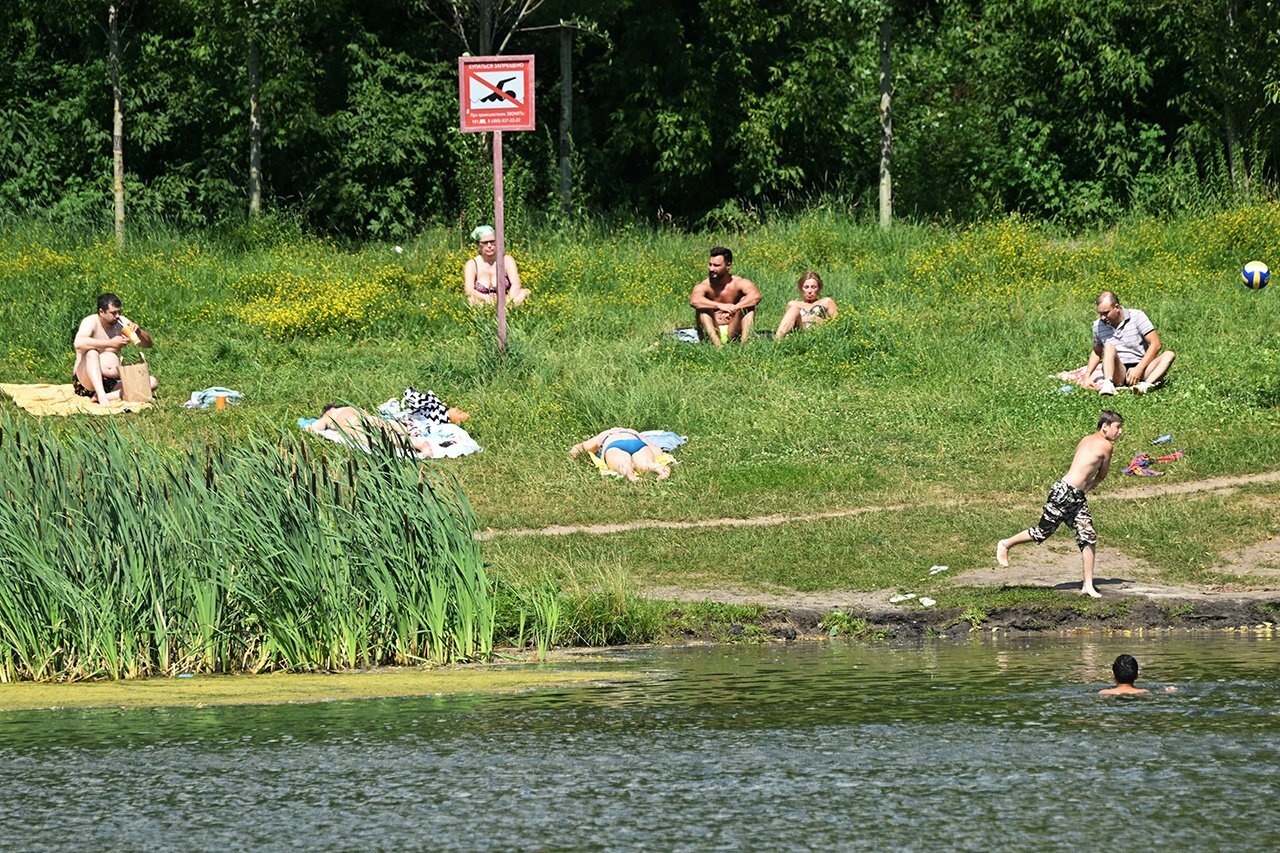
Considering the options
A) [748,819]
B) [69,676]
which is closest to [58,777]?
[69,676]

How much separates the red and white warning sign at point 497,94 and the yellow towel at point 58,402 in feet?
14.7

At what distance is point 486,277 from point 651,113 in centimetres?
903

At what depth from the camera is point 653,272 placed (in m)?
25.2

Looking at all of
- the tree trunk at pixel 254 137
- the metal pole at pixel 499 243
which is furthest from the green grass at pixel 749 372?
the tree trunk at pixel 254 137

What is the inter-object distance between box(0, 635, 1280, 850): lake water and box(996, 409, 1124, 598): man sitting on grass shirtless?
1896 millimetres

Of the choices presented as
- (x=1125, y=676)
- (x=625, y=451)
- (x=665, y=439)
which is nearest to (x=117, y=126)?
(x=665, y=439)

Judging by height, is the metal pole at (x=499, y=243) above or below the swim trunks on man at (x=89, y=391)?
above

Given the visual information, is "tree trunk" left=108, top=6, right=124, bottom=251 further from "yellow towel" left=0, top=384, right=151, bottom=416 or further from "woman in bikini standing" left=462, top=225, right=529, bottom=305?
"yellow towel" left=0, top=384, right=151, bottom=416

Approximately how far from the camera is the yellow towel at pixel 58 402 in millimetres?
18891

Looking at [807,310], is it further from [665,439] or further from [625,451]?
[625,451]

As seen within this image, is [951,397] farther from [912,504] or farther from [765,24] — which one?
[765,24]

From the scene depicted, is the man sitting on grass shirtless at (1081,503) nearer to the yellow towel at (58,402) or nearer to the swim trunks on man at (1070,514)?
the swim trunks on man at (1070,514)

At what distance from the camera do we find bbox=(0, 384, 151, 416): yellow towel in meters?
18.9

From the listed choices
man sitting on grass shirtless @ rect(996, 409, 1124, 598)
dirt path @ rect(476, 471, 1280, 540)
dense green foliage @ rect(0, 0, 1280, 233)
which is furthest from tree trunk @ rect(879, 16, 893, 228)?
man sitting on grass shirtless @ rect(996, 409, 1124, 598)
